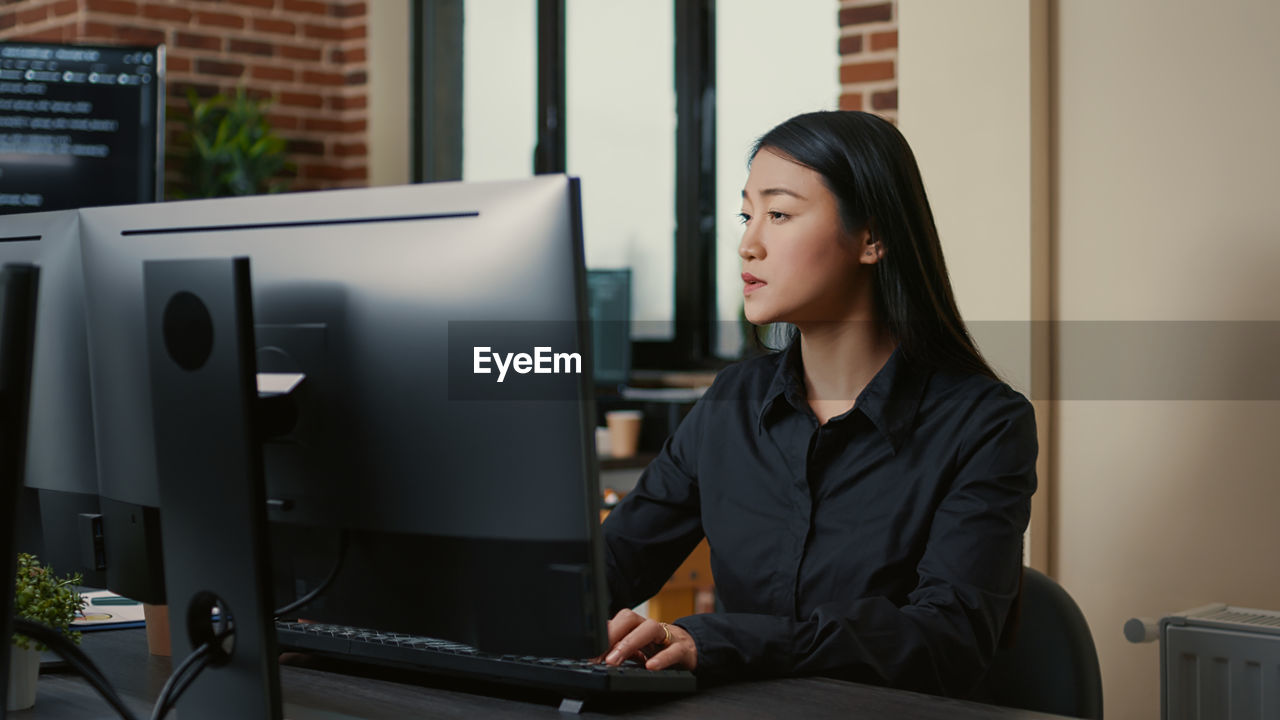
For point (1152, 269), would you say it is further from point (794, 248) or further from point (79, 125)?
point (79, 125)

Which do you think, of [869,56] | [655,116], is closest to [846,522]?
[869,56]

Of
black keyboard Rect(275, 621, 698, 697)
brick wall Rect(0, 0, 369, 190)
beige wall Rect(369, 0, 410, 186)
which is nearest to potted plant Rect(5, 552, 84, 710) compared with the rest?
black keyboard Rect(275, 621, 698, 697)

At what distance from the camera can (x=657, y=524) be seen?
1627 mm

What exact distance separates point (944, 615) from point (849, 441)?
0.91 ft

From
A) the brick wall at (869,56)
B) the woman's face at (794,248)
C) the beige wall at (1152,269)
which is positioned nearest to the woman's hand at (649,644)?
the woman's face at (794,248)

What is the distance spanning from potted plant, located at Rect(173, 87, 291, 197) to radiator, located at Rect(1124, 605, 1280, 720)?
3013 millimetres

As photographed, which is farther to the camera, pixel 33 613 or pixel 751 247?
pixel 751 247

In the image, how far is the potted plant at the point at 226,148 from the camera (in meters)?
3.84

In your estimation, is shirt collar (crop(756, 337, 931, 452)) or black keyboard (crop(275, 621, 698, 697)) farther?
shirt collar (crop(756, 337, 931, 452))

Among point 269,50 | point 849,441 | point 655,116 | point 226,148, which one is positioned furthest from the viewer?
point 269,50

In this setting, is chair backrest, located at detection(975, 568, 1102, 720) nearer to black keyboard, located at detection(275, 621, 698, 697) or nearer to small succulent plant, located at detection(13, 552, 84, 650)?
black keyboard, located at detection(275, 621, 698, 697)

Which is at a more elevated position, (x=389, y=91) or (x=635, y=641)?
(x=389, y=91)

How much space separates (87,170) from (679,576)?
2.05m

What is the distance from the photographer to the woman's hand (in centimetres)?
113
